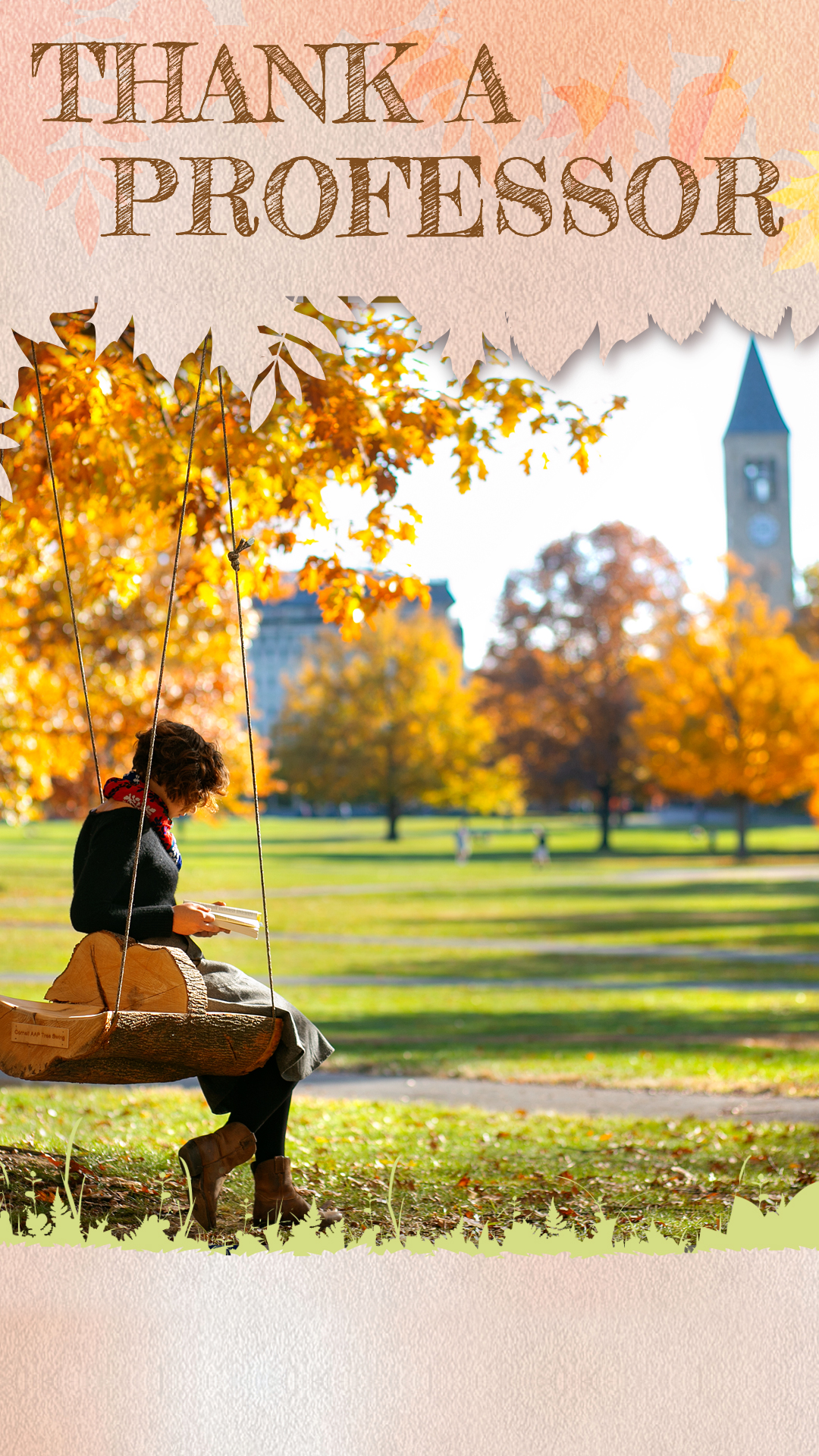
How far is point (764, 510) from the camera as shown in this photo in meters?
35.1

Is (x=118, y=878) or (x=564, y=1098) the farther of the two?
(x=564, y=1098)

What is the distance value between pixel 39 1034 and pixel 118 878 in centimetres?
45

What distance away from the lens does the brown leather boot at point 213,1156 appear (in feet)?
11.7

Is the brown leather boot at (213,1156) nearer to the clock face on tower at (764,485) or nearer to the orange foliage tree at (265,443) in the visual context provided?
the orange foliage tree at (265,443)

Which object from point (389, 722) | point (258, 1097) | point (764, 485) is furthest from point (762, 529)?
point (258, 1097)

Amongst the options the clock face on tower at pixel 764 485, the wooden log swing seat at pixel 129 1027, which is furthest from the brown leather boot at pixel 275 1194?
the clock face on tower at pixel 764 485

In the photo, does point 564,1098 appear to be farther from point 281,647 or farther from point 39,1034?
point 281,647

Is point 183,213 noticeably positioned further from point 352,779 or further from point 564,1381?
point 352,779

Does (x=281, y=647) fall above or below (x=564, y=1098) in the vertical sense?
above

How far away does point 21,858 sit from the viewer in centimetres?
3572

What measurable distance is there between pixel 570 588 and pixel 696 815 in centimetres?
1746

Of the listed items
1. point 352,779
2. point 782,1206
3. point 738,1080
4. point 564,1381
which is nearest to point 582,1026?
point 738,1080

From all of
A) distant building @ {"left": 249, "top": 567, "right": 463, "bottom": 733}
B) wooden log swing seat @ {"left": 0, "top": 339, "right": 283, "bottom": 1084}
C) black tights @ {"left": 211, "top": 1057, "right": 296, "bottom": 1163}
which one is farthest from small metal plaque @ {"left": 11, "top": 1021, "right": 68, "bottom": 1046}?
distant building @ {"left": 249, "top": 567, "right": 463, "bottom": 733}

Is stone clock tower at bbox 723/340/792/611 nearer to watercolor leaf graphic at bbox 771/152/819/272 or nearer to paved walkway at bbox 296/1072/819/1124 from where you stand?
paved walkway at bbox 296/1072/819/1124
